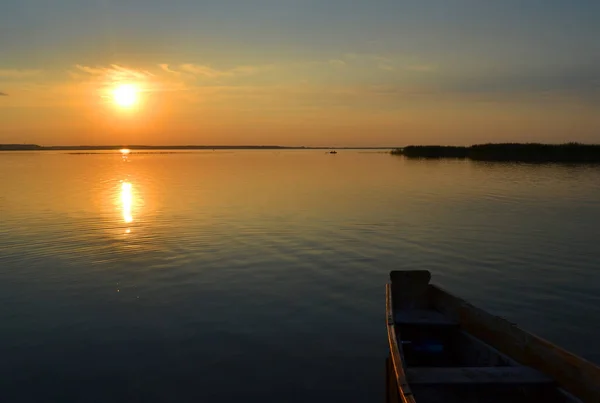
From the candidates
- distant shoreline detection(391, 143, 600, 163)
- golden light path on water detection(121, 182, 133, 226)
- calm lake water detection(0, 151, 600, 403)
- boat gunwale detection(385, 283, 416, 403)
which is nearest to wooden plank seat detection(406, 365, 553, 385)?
boat gunwale detection(385, 283, 416, 403)

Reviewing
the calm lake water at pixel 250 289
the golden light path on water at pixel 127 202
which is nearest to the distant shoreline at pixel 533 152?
the calm lake water at pixel 250 289

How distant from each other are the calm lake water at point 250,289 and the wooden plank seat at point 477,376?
6.60 feet

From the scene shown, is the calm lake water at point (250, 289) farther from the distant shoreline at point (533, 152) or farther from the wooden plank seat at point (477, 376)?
the distant shoreline at point (533, 152)

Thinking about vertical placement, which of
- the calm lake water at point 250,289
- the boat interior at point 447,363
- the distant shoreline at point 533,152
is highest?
the distant shoreline at point 533,152

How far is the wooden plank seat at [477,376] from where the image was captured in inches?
282

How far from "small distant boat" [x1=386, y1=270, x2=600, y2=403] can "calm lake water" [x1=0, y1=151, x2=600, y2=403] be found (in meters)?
1.20

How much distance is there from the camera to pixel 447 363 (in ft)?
31.2

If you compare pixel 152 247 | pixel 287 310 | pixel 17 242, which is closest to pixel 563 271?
pixel 287 310

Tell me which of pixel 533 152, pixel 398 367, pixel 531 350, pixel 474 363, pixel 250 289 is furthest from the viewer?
pixel 533 152

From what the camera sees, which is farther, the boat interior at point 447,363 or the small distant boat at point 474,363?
the boat interior at point 447,363

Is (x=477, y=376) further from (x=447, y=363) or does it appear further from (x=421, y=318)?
(x=421, y=318)

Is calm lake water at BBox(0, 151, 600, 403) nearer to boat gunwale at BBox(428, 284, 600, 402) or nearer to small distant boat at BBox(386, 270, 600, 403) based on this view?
small distant boat at BBox(386, 270, 600, 403)

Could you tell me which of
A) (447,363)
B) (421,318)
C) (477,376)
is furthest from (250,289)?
(477,376)

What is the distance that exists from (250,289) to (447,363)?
6824mm
